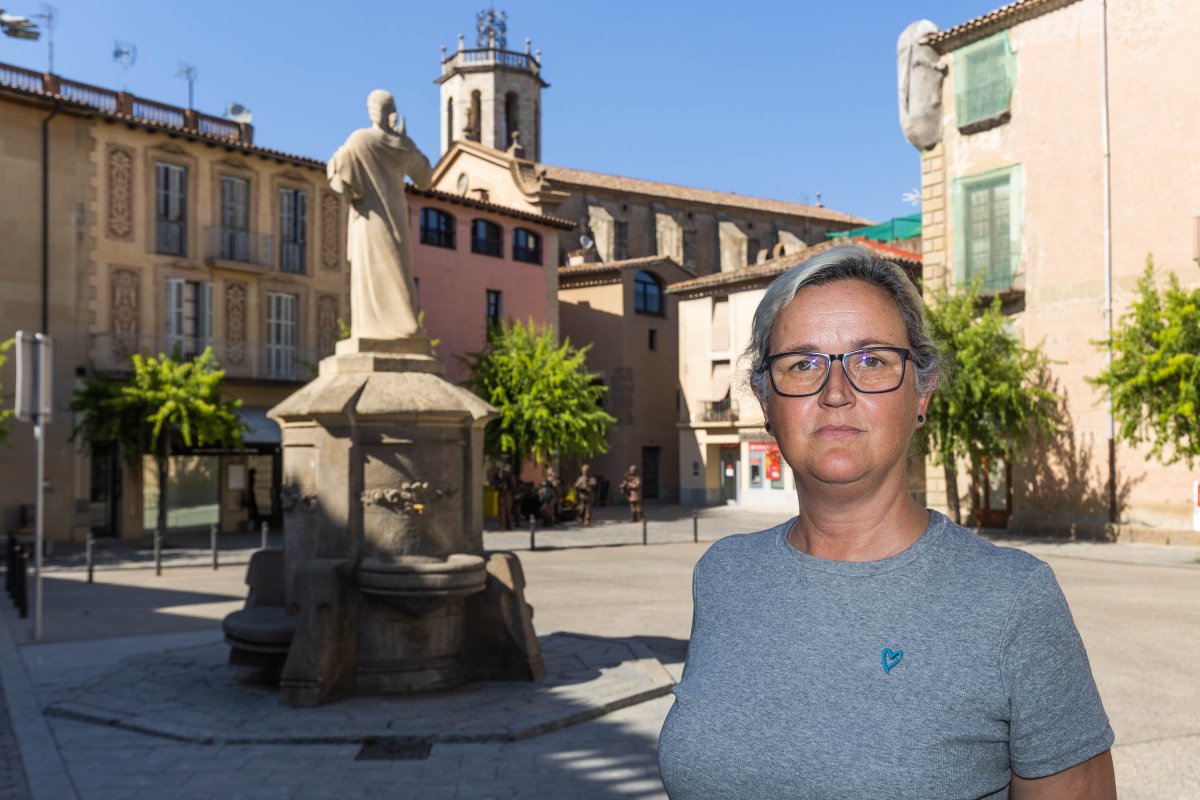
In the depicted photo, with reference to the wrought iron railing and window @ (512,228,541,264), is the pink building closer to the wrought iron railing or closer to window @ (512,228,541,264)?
window @ (512,228,541,264)

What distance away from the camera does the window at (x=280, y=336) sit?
94.2ft

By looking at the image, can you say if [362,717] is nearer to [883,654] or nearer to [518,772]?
[518,772]

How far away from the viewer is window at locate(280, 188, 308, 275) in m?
29.5

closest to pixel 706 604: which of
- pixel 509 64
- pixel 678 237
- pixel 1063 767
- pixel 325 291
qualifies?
pixel 1063 767

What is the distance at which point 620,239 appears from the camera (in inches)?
1989

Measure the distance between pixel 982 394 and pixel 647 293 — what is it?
2160cm

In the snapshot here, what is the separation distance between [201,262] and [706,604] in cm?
2805

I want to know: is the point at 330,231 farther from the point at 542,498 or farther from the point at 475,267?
the point at 542,498

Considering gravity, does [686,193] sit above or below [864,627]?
above

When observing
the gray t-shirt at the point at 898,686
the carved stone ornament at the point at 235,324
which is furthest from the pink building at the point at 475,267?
the gray t-shirt at the point at 898,686

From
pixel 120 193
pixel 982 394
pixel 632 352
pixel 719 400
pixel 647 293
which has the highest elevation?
pixel 120 193

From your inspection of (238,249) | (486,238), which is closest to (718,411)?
(486,238)

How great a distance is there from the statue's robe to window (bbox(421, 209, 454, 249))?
25841mm

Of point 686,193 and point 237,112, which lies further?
point 686,193
